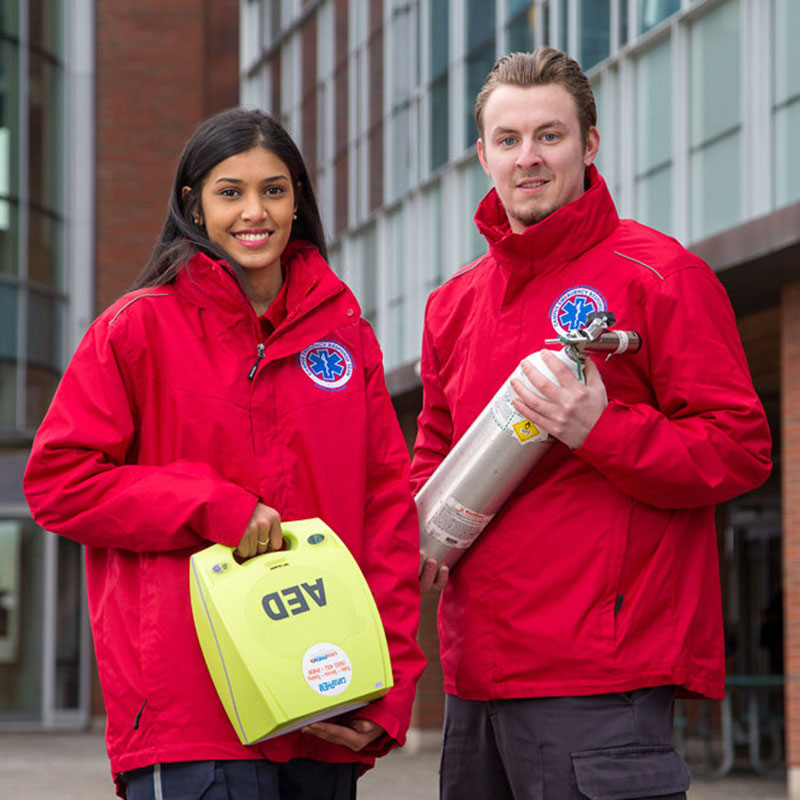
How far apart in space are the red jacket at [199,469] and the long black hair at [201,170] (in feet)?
0.19

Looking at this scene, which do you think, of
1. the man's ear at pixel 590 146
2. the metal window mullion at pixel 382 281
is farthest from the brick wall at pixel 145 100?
the man's ear at pixel 590 146

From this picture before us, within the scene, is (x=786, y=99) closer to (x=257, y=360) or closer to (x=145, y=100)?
(x=257, y=360)

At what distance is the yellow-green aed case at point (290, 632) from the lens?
3049 mm

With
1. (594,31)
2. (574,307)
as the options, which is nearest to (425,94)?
(594,31)

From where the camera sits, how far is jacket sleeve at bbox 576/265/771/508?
3.31 meters

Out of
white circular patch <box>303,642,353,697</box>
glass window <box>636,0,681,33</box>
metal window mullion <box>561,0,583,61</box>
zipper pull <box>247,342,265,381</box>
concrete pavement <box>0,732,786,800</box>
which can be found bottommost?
concrete pavement <box>0,732,786,800</box>

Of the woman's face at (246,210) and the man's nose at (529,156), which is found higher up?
the man's nose at (529,156)

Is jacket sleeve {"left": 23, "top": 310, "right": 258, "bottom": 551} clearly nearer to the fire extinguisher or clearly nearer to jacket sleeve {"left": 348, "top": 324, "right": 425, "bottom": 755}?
jacket sleeve {"left": 348, "top": 324, "right": 425, "bottom": 755}

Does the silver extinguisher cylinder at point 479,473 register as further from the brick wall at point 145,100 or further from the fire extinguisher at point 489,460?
the brick wall at point 145,100

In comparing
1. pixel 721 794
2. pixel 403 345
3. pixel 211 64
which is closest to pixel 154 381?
pixel 721 794

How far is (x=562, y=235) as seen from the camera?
355 centimetres

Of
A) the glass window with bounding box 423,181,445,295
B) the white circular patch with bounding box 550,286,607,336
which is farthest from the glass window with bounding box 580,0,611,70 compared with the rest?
the white circular patch with bounding box 550,286,607,336

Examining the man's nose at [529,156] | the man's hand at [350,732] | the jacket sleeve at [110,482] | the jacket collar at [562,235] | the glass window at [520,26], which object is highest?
the glass window at [520,26]

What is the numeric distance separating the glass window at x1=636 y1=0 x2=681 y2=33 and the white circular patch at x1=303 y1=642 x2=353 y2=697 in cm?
1054
